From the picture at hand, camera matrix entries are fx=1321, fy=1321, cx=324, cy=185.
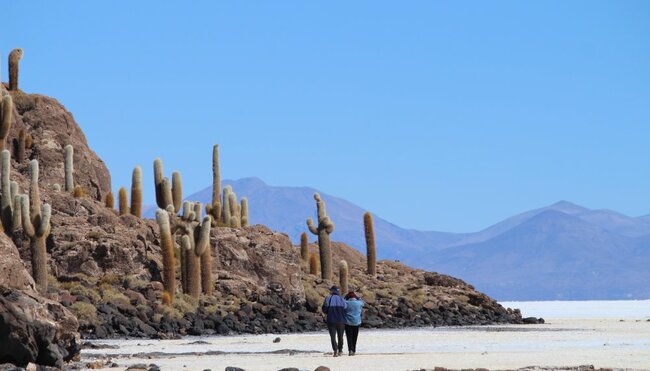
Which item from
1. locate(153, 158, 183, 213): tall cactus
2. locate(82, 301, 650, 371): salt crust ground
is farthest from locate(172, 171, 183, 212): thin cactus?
locate(82, 301, 650, 371): salt crust ground

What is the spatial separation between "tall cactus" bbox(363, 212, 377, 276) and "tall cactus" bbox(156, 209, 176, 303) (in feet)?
41.3

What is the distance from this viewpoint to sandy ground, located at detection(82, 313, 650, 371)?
1011 inches

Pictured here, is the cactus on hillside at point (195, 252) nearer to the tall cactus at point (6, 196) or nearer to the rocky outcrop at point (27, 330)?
the tall cactus at point (6, 196)

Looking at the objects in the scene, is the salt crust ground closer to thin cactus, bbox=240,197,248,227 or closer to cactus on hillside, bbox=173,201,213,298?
cactus on hillside, bbox=173,201,213,298

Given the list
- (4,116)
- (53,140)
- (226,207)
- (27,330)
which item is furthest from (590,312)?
(27,330)

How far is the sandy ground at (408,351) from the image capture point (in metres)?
25.7

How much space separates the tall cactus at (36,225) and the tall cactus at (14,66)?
17.4 metres

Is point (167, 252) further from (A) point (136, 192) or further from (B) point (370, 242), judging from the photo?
(B) point (370, 242)

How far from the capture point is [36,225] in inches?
1686

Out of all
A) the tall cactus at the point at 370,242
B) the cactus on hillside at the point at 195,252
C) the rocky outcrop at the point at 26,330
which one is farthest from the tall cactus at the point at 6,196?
the rocky outcrop at the point at 26,330

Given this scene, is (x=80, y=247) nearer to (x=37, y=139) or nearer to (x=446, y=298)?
(x=37, y=139)

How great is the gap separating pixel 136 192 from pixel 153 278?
4086 mm

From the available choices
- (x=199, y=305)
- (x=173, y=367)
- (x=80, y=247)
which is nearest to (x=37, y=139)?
(x=80, y=247)

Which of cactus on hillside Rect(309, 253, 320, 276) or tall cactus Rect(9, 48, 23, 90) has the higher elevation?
tall cactus Rect(9, 48, 23, 90)
